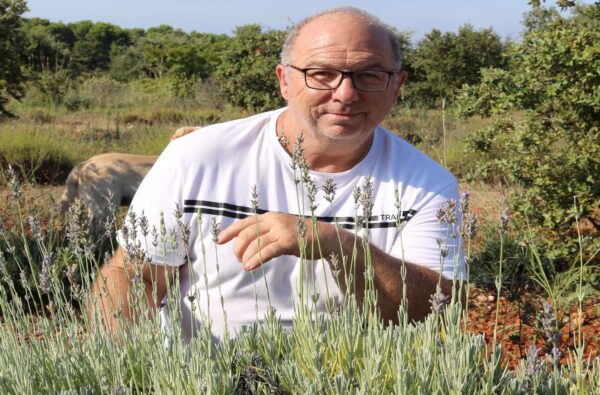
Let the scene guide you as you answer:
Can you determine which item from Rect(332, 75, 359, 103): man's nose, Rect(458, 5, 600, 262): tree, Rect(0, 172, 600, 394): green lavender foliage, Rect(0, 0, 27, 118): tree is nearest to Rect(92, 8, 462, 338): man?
Rect(332, 75, 359, 103): man's nose

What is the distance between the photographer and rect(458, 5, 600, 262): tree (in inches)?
197

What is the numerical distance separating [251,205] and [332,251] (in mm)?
586

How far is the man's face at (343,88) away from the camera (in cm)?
253

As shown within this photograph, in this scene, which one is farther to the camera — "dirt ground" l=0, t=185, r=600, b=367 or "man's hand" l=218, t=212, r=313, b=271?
"dirt ground" l=0, t=185, r=600, b=367

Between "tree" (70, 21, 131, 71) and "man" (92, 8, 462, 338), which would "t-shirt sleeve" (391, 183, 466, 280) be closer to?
"man" (92, 8, 462, 338)

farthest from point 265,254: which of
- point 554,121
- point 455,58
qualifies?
point 455,58

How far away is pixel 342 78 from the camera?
2.57 meters

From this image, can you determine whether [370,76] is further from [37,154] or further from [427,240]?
[37,154]

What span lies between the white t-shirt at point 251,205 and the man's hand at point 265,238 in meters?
0.65

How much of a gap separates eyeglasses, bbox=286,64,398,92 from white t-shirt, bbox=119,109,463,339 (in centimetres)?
24

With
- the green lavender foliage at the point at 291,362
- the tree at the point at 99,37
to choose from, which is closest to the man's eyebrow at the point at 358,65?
the green lavender foliage at the point at 291,362

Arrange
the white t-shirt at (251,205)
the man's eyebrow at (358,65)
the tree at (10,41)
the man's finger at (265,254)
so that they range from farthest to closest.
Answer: the tree at (10,41) < the man's eyebrow at (358,65) < the white t-shirt at (251,205) < the man's finger at (265,254)

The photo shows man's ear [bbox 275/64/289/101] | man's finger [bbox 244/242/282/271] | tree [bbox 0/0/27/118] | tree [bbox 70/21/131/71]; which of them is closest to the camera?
man's finger [bbox 244/242/282/271]

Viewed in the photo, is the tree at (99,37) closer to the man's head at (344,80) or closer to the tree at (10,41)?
the tree at (10,41)
